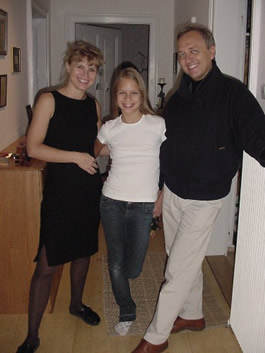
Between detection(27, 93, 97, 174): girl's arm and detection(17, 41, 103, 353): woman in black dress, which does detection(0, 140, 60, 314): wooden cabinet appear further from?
detection(27, 93, 97, 174): girl's arm

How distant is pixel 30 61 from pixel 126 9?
60.4 inches

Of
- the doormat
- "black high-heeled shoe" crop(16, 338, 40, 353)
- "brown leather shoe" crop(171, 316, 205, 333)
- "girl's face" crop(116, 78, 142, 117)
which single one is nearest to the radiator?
"brown leather shoe" crop(171, 316, 205, 333)

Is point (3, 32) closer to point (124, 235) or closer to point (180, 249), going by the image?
point (124, 235)

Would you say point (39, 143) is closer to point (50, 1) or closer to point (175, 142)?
point (175, 142)

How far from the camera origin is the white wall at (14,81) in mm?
2531

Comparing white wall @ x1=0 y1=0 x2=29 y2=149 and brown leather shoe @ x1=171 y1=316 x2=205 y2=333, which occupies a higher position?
white wall @ x1=0 y1=0 x2=29 y2=149

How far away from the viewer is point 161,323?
188 centimetres

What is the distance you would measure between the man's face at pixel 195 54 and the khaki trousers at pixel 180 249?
547 mm

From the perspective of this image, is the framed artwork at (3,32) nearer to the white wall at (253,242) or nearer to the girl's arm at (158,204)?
the girl's arm at (158,204)

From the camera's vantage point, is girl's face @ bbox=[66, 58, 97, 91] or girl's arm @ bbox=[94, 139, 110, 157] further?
girl's arm @ bbox=[94, 139, 110, 157]

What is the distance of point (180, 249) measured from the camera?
181cm

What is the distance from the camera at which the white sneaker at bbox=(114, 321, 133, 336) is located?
6.84ft

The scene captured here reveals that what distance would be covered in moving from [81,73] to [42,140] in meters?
0.34

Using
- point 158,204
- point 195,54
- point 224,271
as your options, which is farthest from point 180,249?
point 224,271
